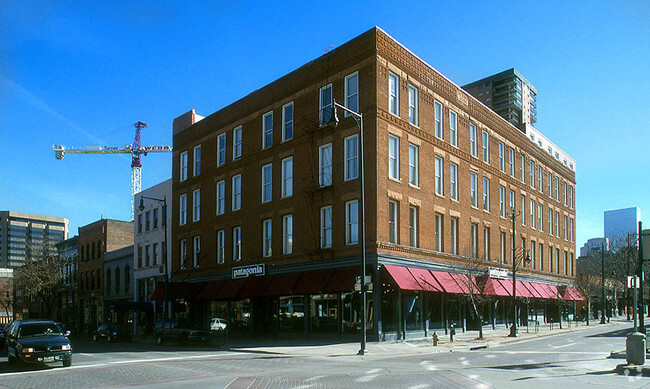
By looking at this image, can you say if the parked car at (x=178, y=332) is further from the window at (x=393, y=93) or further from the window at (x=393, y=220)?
the window at (x=393, y=93)

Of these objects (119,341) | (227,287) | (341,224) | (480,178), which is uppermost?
(480,178)

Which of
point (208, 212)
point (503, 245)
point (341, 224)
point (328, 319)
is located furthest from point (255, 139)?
point (503, 245)

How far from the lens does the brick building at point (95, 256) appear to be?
235 feet

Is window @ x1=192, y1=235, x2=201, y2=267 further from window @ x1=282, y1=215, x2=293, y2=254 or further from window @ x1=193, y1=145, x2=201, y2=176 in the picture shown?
window @ x1=282, y1=215, x2=293, y2=254

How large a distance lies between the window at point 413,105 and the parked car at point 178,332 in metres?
17.3

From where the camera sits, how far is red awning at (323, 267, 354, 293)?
108 feet

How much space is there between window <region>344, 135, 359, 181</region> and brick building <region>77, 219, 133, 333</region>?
148ft

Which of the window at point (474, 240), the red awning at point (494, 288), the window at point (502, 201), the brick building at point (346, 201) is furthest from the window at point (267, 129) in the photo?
the window at point (502, 201)

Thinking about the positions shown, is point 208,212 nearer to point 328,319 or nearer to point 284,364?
point 328,319

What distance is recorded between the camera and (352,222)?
1368 inches

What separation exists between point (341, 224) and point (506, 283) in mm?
16980

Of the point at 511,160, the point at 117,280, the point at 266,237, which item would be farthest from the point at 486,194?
the point at 117,280

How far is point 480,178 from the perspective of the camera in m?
44.6

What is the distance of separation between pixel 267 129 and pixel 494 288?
1877 centimetres
